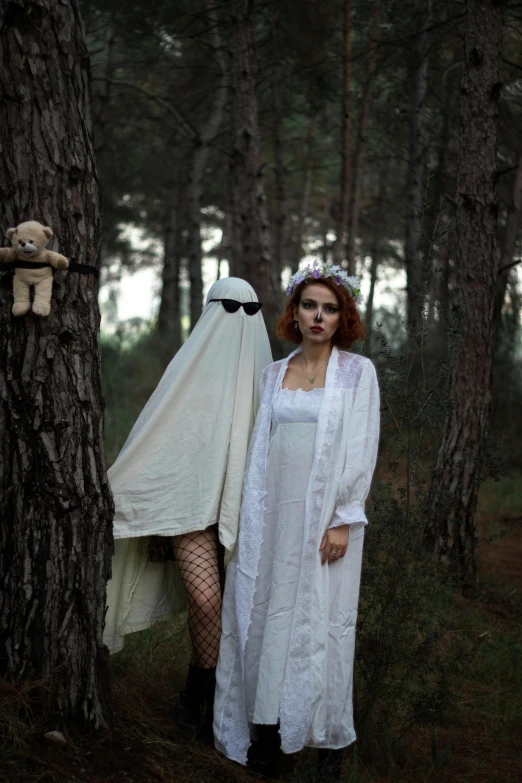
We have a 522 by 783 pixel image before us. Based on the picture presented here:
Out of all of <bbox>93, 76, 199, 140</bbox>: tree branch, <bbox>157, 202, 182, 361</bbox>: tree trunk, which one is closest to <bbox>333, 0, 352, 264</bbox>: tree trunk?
<bbox>93, 76, 199, 140</bbox>: tree branch

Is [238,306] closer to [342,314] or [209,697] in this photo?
[342,314]

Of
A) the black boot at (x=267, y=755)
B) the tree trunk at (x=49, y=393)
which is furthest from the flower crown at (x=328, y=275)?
the black boot at (x=267, y=755)

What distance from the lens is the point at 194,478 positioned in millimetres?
3750

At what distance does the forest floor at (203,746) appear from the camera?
308cm

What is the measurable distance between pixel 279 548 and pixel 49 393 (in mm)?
1192

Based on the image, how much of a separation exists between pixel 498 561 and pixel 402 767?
12.9ft

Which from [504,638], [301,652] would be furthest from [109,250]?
[301,652]

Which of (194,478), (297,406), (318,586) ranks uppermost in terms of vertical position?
(297,406)

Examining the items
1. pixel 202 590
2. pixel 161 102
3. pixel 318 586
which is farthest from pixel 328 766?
pixel 161 102

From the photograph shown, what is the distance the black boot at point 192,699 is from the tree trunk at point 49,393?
0.61 m

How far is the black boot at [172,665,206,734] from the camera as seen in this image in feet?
12.5

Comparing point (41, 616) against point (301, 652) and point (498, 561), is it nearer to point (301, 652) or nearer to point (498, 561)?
point (301, 652)

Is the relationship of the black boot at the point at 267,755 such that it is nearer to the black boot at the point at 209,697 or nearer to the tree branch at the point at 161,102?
the black boot at the point at 209,697

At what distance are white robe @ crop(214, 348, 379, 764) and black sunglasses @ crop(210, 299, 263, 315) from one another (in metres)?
0.45
